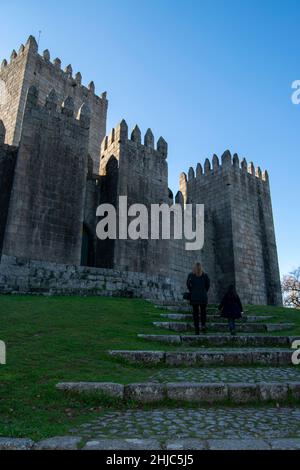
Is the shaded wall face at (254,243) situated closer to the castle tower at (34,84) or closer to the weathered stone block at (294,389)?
the castle tower at (34,84)

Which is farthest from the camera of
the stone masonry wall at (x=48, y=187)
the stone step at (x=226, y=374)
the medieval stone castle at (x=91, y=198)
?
the medieval stone castle at (x=91, y=198)

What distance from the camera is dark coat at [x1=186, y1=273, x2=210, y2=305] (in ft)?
30.1

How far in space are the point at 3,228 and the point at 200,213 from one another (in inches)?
490

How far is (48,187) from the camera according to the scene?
14195mm

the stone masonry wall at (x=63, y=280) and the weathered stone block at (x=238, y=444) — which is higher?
the stone masonry wall at (x=63, y=280)

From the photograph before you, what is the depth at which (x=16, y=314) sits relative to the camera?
833 centimetres

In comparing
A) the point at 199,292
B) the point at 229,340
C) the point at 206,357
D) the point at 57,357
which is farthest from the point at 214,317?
the point at 57,357

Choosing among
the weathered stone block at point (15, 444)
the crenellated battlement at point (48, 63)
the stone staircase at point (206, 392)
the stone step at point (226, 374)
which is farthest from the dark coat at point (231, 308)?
the crenellated battlement at point (48, 63)

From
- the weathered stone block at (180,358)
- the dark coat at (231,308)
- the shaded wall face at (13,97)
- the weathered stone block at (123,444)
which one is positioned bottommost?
the weathered stone block at (123,444)

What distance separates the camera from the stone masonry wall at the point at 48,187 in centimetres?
1323

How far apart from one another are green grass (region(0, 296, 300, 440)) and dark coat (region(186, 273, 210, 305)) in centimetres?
122

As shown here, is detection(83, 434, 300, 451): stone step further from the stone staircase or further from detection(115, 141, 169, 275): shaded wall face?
detection(115, 141, 169, 275): shaded wall face

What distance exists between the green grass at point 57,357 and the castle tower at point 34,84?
1741 centimetres
